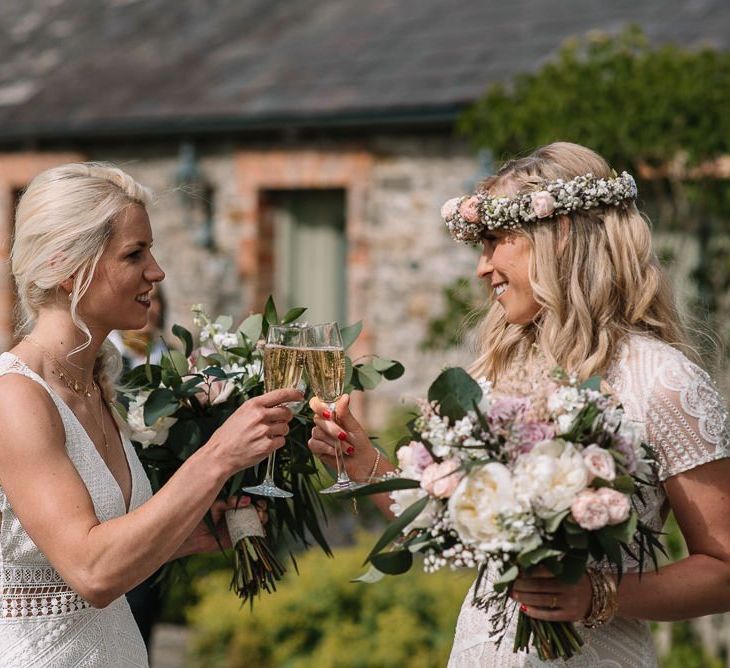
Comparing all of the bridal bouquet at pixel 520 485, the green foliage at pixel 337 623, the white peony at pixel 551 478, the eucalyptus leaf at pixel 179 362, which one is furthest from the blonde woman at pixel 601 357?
the green foliage at pixel 337 623

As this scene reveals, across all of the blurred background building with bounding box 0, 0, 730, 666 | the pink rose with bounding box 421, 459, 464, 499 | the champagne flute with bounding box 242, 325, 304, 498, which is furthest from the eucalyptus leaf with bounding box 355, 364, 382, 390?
the blurred background building with bounding box 0, 0, 730, 666

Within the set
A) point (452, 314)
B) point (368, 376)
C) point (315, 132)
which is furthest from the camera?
point (315, 132)

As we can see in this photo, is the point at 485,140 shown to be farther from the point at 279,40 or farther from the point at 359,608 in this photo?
the point at 279,40

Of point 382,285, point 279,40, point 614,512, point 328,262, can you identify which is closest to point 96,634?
point 614,512

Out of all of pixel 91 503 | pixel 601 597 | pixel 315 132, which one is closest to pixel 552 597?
pixel 601 597

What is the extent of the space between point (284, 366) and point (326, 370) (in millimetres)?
110

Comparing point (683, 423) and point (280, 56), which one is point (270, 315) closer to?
point (683, 423)

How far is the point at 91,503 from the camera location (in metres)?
2.83

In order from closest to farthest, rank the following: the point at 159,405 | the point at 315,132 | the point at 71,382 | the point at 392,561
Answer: the point at 392,561, the point at 71,382, the point at 159,405, the point at 315,132

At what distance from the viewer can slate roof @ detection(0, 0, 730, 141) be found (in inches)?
376

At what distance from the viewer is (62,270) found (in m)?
3.03

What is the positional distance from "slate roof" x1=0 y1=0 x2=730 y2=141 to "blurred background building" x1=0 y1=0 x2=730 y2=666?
0.07 feet

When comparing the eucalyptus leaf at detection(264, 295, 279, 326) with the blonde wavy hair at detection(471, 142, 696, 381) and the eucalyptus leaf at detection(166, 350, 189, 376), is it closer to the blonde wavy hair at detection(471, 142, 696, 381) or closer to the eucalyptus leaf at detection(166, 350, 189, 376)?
the eucalyptus leaf at detection(166, 350, 189, 376)

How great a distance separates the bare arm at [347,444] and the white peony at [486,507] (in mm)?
781
